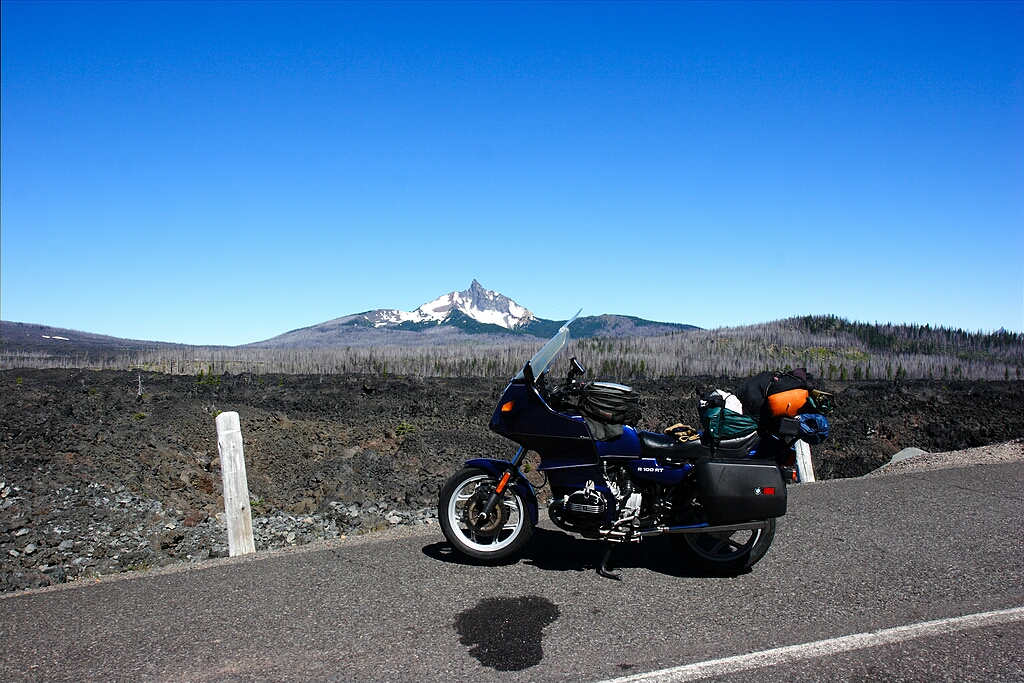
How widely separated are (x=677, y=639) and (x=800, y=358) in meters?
49.5

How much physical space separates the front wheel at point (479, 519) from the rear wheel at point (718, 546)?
1108 mm

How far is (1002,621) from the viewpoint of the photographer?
13.6 ft

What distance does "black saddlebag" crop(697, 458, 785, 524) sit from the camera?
16.8 ft

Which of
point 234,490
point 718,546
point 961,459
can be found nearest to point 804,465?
point 961,459

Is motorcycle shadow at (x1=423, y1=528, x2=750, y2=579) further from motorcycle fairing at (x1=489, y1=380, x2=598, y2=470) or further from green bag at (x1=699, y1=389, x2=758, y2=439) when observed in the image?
green bag at (x1=699, y1=389, x2=758, y2=439)

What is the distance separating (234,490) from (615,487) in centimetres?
330

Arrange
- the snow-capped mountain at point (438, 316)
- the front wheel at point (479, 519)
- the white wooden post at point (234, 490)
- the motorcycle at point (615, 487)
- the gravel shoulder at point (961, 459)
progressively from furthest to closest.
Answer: the snow-capped mountain at point (438, 316)
the gravel shoulder at point (961, 459)
the white wooden post at point (234, 490)
the front wheel at point (479, 519)
the motorcycle at point (615, 487)

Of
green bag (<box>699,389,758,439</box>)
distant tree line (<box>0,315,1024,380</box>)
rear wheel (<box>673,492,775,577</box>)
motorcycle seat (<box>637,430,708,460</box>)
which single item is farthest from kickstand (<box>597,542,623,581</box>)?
distant tree line (<box>0,315,1024,380</box>)

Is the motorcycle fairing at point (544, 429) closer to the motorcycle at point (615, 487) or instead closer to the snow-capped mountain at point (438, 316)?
the motorcycle at point (615, 487)

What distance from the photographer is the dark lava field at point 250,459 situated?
776cm

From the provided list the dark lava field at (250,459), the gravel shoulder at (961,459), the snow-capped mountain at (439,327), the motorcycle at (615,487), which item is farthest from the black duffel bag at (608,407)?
the snow-capped mountain at (439,327)


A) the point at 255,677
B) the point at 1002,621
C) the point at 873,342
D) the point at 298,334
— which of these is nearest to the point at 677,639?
the point at 1002,621

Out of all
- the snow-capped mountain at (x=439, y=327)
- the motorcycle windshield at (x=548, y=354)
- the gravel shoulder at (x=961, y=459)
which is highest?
the snow-capped mountain at (x=439, y=327)

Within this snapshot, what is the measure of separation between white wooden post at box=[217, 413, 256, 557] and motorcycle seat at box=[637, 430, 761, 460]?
3.41 m
